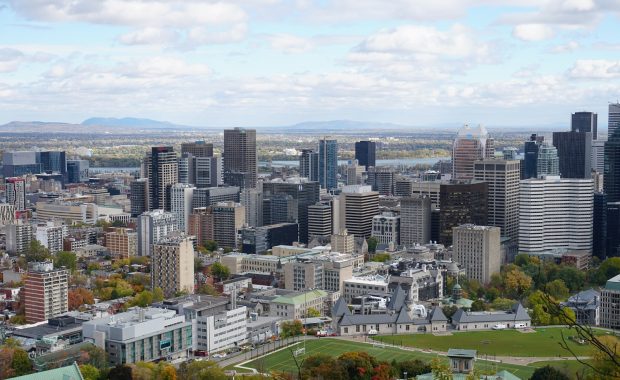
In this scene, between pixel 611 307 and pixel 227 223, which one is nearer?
pixel 611 307

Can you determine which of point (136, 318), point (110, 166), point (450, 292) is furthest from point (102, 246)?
point (110, 166)

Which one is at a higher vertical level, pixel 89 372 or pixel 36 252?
pixel 89 372

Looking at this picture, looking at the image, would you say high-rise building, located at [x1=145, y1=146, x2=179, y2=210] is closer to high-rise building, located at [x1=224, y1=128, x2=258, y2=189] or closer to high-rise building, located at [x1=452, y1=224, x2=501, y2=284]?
high-rise building, located at [x1=224, y1=128, x2=258, y2=189]

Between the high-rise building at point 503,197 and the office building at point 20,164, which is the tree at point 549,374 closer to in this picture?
the high-rise building at point 503,197

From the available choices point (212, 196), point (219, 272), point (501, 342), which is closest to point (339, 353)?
point (501, 342)

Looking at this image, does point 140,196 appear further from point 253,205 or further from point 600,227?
point 600,227

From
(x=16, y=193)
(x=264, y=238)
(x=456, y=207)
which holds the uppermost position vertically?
(x=456, y=207)

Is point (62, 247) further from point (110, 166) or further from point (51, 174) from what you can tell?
point (110, 166)

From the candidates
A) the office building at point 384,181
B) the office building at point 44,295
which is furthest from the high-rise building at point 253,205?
the office building at point 44,295

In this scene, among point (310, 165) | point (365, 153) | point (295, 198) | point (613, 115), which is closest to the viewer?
point (295, 198)
